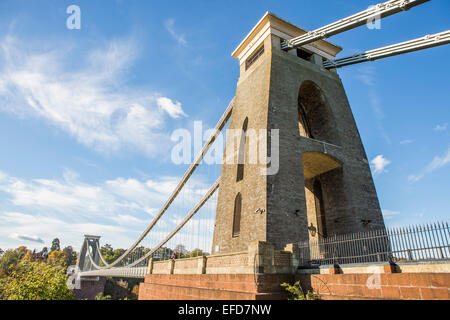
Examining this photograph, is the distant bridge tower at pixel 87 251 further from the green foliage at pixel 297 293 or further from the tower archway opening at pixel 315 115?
the green foliage at pixel 297 293

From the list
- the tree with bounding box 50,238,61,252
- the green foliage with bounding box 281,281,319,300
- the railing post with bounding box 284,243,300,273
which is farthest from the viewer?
the tree with bounding box 50,238,61,252

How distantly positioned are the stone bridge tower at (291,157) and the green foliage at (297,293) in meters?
2.89

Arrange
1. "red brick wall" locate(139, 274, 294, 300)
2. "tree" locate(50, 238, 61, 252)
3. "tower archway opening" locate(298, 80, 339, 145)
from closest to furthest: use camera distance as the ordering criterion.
Answer: "red brick wall" locate(139, 274, 294, 300)
"tower archway opening" locate(298, 80, 339, 145)
"tree" locate(50, 238, 61, 252)

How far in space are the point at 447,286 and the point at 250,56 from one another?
18.2 meters

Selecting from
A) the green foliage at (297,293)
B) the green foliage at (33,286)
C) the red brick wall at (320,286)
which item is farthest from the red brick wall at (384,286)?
the green foliage at (33,286)

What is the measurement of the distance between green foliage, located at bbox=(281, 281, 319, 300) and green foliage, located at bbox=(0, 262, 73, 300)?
13.1 metres

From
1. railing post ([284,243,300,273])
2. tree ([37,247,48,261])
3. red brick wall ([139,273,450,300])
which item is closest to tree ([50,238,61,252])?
tree ([37,247,48,261])

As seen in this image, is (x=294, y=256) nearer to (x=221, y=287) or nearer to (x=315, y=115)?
(x=221, y=287)

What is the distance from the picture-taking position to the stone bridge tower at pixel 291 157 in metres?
13.1

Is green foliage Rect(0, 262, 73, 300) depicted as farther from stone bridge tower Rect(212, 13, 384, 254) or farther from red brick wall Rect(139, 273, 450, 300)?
stone bridge tower Rect(212, 13, 384, 254)

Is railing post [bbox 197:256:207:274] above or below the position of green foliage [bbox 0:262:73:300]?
above

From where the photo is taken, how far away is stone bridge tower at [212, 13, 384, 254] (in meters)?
13.1
